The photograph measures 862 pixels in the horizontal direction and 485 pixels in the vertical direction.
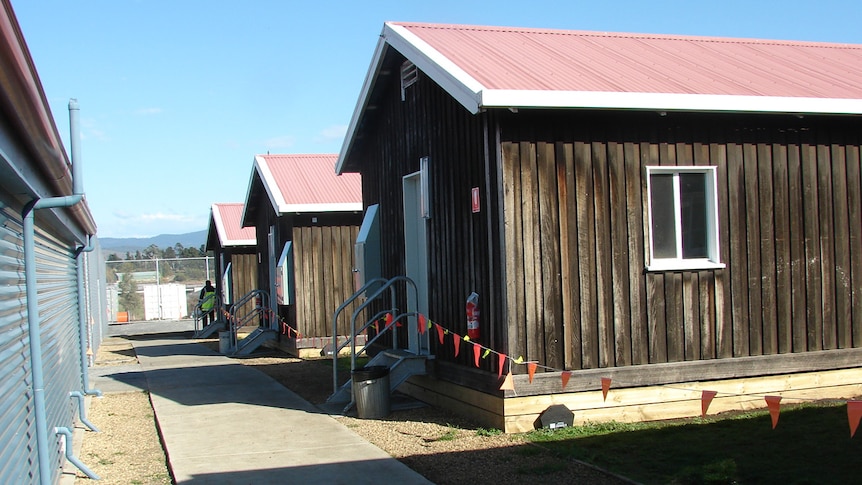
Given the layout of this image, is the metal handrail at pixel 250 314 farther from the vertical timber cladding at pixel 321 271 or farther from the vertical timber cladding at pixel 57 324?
the vertical timber cladding at pixel 57 324

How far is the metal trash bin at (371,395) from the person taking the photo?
34.0 feet

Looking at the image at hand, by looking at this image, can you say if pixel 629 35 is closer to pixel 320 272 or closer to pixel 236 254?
pixel 320 272

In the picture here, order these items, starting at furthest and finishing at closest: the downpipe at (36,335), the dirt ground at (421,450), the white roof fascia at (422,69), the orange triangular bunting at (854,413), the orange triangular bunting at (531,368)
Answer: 1. the white roof fascia at (422,69)
2. the orange triangular bunting at (531,368)
3. the dirt ground at (421,450)
4. the orange triangular bunting at (854,413)
5. the downpipe at (36,335)

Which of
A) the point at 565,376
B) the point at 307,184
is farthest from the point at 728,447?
the point at 307,184

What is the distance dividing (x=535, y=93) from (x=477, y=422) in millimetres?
3607

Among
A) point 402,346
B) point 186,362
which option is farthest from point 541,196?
point 186,362

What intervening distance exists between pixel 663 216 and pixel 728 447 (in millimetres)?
2819

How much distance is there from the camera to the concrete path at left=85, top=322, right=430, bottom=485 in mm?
7723

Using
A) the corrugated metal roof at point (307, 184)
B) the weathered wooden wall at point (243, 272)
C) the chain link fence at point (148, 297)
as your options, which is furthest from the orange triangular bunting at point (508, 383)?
the chain link fence at point (148, 297)

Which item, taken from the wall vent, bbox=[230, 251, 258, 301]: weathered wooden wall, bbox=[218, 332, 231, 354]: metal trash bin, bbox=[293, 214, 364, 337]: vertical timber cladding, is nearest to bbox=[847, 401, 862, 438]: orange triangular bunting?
the wall vent

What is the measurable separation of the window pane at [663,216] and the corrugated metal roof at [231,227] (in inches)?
697

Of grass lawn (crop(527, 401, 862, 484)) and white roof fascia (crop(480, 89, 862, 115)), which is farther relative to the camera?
white roof fascia (crop(480, 89, 862, 115))

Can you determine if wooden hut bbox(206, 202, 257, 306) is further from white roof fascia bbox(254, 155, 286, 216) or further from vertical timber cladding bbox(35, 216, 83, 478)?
vertical timber cladding bbox(35, 216, 83, 478)

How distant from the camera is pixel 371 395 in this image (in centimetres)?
1035
